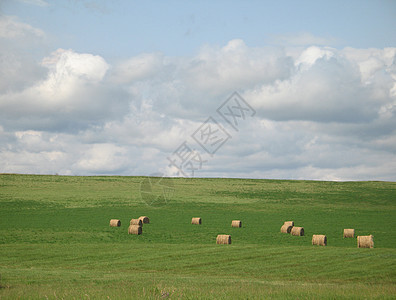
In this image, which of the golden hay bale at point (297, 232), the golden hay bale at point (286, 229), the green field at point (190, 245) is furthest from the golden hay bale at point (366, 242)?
the golden hay bale at point (286, 229)

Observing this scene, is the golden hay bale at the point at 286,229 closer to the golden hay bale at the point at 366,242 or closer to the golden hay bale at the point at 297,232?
the golden hay bale at the point at 297,232

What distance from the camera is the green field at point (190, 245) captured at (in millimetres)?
17719

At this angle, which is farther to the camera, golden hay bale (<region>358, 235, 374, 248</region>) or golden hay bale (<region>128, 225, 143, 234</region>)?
golden hay bale (<region>128, 225, 143, 234</region>)

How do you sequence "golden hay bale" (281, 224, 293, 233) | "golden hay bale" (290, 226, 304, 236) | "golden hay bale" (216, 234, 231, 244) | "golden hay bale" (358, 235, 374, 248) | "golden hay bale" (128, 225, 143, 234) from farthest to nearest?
1. "golden hay bale" (281, 224, 293, 233)
2. "golden hay bale" (290, 226, 304, 236)
3. "golden hay bale" (128, 225, 143, 234)
4. "golden hay bale" (216, 234, 231, 244)
5. "golden hay bale" (358, 235, 374, 248)

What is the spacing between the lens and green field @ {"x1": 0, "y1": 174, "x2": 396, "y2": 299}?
1772 cm

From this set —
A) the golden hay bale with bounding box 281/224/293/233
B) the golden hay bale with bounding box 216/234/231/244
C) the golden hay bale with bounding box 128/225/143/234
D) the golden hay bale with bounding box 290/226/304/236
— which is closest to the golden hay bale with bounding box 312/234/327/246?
the golden hay bale with bounding box 290/226/304/236

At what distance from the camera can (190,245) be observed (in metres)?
35.3

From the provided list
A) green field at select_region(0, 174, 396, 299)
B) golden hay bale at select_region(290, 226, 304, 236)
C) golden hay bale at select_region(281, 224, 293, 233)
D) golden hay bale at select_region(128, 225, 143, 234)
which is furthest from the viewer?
golden hay bale at select_region(281, 224, 293, 233)

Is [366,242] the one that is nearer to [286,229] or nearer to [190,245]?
[286,229]

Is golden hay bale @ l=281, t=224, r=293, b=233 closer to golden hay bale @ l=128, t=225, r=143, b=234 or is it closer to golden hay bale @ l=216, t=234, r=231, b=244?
golden hay bale @ l=216, t=234, r=231, b=244

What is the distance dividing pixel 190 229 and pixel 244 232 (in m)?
5.28

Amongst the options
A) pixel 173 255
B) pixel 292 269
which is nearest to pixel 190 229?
pixel 173 255

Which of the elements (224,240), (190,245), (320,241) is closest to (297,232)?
(320,241)

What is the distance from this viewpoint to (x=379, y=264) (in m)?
26.8
